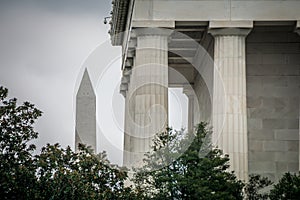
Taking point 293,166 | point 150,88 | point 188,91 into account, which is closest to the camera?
point 150,88

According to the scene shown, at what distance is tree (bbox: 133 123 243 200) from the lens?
262 ft

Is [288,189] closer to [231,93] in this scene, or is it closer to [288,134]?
[231,93]

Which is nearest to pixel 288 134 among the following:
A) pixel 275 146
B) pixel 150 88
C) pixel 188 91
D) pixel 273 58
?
pixel 275 146

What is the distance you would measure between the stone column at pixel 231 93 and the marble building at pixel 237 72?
10 cm

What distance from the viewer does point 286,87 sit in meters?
109

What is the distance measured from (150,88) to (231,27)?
10646 millimetres

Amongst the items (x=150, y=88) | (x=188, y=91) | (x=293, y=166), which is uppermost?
(x=188, y=91)

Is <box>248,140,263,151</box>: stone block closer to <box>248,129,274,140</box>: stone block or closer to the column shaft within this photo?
<box>248,129,274,140</box>: stone block

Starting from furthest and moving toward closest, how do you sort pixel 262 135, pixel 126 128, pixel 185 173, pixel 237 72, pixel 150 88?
pixel 126 128 → pixel 262 135 → pixel 150 88 → pixel 237 72 → pixel 185 173

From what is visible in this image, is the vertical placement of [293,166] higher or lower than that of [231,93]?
lower

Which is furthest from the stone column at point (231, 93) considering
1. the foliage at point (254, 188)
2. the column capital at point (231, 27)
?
the foliage at point (254, 188)

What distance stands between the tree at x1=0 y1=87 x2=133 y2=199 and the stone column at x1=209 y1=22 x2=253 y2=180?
2171 cm

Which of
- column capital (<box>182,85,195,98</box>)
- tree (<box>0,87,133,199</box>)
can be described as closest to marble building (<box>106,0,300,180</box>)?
tree (<box>0,87,133,199</box>)

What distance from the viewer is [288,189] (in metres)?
85.4
